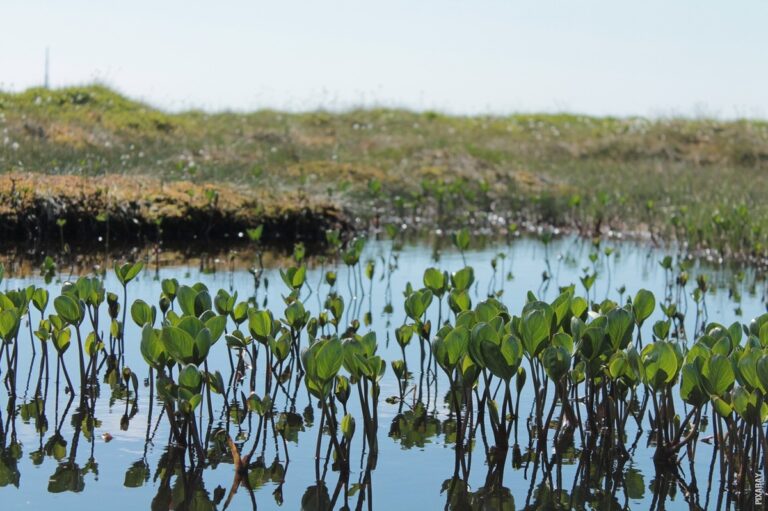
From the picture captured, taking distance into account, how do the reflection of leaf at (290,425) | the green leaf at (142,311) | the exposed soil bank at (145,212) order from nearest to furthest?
the reflection of leaf at (290,425) → the green leaf at (142,311) → the exposed soil bank at (145,212)

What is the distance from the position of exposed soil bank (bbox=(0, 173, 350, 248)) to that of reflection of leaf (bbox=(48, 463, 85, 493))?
5.73m

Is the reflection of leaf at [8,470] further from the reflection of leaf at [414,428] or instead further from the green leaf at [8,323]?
the reflection of leaf at [414,428]

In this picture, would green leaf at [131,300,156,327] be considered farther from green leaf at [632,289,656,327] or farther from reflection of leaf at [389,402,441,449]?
green leaf at [632,289,656,327]

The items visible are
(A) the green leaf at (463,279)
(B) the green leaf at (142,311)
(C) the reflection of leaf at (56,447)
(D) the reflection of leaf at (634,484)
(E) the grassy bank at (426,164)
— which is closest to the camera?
(D) the reflection of leaf at (634,484)

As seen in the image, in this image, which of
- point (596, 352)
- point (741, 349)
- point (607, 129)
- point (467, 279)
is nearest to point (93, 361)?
point (467, 279)

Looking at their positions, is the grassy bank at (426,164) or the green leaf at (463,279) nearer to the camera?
the green leaf at (463,279)

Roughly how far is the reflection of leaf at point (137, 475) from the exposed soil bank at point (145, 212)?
5.78 metres

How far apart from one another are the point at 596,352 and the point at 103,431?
229 centimetres

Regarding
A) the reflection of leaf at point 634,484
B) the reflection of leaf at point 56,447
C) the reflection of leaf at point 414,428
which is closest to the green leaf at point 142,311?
the reflection of leaf at point 56,447

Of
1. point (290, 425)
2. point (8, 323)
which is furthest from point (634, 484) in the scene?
point (8, 323)

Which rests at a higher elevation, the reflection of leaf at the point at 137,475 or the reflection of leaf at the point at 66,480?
the reflection of leaf at the point at 137,475

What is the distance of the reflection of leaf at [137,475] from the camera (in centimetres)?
422

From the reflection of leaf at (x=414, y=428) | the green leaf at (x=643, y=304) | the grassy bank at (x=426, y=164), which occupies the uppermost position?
the grassy bank at (x=426, y=164)

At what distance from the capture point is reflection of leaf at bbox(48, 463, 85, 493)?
163 inches
